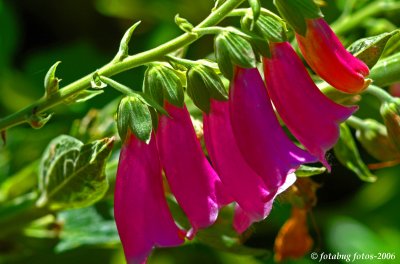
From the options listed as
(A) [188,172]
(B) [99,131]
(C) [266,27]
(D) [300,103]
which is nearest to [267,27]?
(C) [266,27]

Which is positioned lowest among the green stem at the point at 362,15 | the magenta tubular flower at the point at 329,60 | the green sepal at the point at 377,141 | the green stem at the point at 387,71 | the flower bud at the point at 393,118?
the green sepal at the point at 377,141

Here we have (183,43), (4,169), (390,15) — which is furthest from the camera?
(4,169)

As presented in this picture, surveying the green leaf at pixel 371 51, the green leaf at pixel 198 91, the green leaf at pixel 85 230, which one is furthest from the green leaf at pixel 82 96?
the green leaf at pixel 85 230

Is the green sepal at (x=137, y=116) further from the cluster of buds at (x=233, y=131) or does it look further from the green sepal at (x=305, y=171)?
the green sepal at (x=305, y=171)

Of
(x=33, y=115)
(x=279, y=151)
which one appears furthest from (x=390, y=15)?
(x=33, y=115)

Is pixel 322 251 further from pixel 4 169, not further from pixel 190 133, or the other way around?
pixel 190 133

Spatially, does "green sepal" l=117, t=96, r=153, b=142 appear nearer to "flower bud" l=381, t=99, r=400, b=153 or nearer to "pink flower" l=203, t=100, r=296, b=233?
"pink flower" l=203, t=100, r=296, b=233
